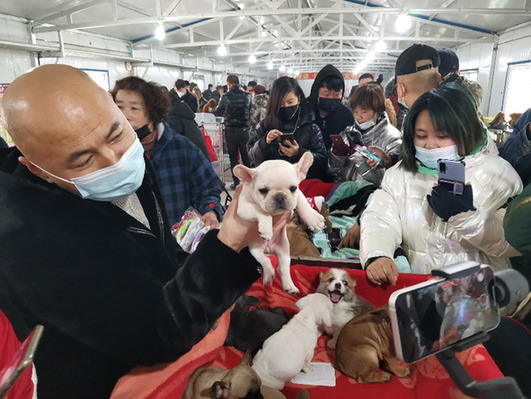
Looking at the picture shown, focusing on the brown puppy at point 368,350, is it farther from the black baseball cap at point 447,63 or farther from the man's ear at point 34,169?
the black baseball cap at point 447,63

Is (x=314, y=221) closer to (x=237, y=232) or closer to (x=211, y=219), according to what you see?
(x=237, y=232)

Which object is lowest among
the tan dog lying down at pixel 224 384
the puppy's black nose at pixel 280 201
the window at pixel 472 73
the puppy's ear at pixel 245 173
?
the tan dog lying down at pixel 224 384

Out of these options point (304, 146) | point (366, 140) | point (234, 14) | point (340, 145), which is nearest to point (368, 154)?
point (340, 145)

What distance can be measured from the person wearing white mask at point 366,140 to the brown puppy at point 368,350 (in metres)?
1.51

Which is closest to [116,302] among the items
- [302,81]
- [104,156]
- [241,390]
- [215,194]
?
[104,156]

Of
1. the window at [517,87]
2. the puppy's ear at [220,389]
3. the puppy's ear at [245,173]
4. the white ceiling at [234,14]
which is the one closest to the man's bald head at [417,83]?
the puppy's ear at [245,173]

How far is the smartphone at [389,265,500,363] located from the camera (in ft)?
1.85

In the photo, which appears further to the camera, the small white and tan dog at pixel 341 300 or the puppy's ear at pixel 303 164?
the small white and tan dog at pixel 341 300

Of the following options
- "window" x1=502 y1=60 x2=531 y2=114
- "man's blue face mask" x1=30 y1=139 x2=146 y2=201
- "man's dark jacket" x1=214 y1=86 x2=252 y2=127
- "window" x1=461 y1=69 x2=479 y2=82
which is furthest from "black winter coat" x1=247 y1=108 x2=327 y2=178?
"window" x1=461 y1=69 x2=479 y2=82

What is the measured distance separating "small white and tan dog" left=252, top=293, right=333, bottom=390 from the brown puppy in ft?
0.48

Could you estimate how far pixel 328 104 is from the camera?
11.9ft

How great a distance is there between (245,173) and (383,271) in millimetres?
848

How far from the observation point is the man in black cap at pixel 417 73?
2270mm

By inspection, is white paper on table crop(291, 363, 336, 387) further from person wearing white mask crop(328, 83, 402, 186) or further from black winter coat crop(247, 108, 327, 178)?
black winter coat crop(247, 108, 327, 178)
